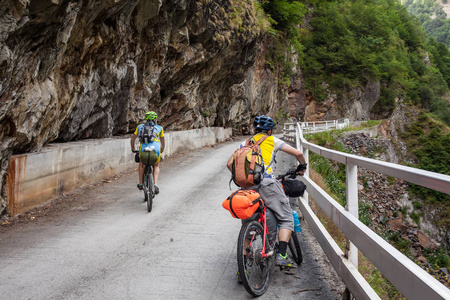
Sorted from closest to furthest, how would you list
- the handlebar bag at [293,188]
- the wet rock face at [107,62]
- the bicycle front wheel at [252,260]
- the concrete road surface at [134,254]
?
1. the bicycle front wheel at [252,260]
2. the concrete road surface at [134,254]
3. the handlebar bag at [293,188]
4. the wet rock face at [107,62]

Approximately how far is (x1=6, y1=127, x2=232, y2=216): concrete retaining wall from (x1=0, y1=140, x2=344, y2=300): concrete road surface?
32cm

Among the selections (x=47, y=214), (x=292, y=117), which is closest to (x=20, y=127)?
(x=47, y=214)

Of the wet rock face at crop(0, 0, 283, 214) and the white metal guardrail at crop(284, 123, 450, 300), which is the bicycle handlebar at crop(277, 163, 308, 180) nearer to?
the white metal guardrail at crop(284, 123, 450, 300)

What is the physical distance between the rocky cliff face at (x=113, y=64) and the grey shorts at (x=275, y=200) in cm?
429

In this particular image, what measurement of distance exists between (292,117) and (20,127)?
41.2m

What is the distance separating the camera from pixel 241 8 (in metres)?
20.8

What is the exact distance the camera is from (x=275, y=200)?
373 cm

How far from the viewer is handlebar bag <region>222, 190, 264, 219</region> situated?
3377 mm

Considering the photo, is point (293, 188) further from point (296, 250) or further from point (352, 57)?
point (352, 57)

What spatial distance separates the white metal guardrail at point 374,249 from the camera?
5.86 feet

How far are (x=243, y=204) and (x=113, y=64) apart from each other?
8839 millimetres

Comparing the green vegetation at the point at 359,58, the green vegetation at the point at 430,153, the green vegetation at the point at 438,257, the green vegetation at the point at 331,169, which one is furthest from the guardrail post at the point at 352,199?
the green vegetation at the point at 359,58

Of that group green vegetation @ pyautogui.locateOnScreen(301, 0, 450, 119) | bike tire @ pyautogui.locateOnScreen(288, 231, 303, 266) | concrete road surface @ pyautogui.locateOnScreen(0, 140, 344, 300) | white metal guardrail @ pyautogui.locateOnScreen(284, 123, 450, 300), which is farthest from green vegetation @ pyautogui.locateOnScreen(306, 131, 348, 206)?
green vegetation @ pyautogui.locateOnScreen(301, 0, 450, 119)

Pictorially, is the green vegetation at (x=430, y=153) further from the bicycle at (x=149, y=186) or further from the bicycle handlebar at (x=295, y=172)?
the bicycle handlebar at (x=295, y=172)
